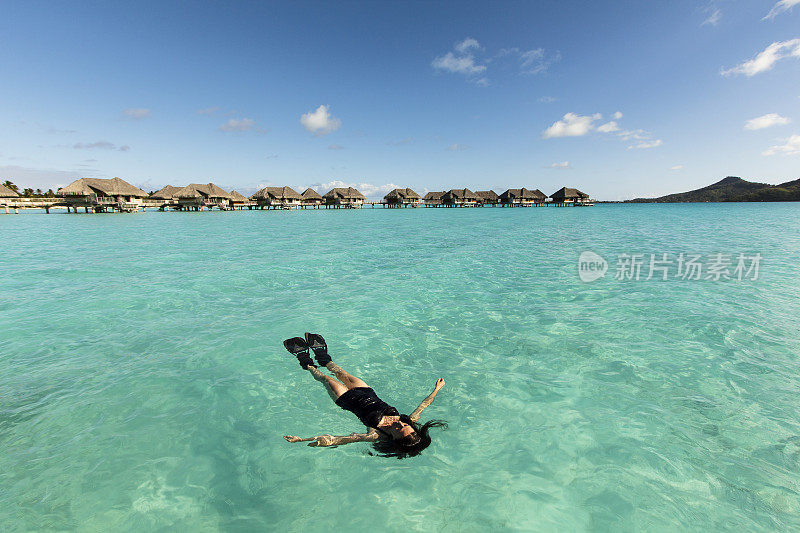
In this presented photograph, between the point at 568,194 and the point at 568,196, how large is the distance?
613 mm

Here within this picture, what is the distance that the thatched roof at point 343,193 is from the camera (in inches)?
3241

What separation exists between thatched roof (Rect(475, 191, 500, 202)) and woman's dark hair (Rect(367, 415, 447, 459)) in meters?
102

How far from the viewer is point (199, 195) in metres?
64.1

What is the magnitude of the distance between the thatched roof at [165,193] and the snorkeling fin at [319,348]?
79.2 metres

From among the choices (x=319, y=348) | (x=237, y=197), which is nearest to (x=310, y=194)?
(x=237, y=197)

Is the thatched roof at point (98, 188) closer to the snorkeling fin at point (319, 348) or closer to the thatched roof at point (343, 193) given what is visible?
the thatched roof at point (343, 193)

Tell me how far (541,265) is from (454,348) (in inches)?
341

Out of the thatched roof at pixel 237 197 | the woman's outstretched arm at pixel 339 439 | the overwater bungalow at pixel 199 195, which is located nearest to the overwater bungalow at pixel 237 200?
the thatched roof at pixel 237 197

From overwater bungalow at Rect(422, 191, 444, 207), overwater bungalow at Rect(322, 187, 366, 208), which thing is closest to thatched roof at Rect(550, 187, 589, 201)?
overwater bungalow at Rect(422, 191, 444, 207)

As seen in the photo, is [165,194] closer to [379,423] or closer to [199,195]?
[199,195]

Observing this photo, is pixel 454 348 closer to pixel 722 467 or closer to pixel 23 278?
pixel 722 467

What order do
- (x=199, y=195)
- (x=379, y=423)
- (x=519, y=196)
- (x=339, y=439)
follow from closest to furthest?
1. (x=339, y=439)
2. (x=379, y=423)
3. (x=199, y=195)
4. (x=519, y=196)

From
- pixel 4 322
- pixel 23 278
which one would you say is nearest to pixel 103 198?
pixel 23 278

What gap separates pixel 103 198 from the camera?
171 feet
